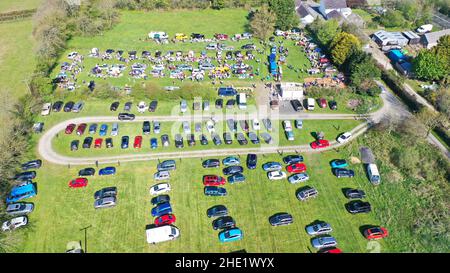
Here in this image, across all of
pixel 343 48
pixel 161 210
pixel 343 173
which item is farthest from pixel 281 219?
pixel 343 48

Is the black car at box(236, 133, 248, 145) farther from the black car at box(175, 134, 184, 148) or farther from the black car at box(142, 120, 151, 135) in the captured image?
the black car at box(142, 120, 151, 135)

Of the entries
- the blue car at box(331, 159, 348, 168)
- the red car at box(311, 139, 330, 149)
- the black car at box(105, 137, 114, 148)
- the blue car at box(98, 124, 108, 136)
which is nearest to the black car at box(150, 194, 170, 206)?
the black car at box(105, 137, 114, 148)

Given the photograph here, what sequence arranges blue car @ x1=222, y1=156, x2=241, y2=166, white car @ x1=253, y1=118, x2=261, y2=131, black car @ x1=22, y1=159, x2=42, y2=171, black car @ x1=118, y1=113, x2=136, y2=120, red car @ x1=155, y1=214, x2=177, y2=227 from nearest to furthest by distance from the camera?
1. red car @ x1=155, y1=214, x2=177, y2=227
2. black car @ x1=22, y1=159, x2=42, y2=171
3. blue car @ x1=222, y1=156, x2=241, y2=166
4. white car @ x1=253, y1=118, x2=261, y2=131
5. black car @ x1=118, y1=113, x2=136, y2=120

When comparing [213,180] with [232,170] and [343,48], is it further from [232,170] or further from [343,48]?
[343,48]

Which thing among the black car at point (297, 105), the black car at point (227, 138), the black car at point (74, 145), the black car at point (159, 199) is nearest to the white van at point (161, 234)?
the black car at point (159, 199)

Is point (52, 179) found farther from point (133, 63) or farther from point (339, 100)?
point (339, 100)
